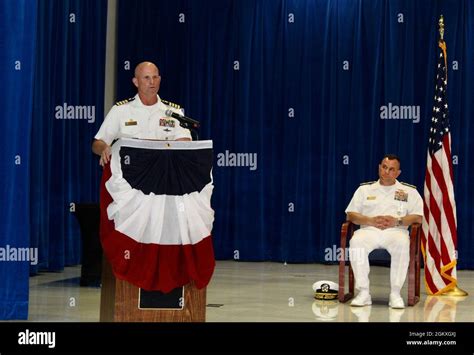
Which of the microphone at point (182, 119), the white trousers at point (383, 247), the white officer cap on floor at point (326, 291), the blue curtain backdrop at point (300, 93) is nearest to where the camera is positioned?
the microphone at point (182, 119)

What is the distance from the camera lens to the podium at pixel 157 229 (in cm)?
506

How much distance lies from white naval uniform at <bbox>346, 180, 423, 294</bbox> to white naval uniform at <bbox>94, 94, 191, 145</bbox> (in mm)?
2707

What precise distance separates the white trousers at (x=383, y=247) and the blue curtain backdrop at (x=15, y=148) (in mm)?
2832

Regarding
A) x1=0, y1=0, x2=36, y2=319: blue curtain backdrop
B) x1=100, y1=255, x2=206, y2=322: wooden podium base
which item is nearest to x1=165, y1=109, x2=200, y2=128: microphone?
x1=100, y1=255, x2=206, y2=322: wooden podium base

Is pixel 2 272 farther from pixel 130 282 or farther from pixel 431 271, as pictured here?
pixel 431 271

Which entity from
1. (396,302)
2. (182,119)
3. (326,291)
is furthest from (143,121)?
(326,291)

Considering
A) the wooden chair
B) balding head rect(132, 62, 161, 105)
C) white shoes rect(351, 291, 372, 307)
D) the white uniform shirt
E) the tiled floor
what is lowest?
the tiled floor

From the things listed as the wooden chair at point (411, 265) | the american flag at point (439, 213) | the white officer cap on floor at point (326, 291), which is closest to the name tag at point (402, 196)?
the wooden chair at point (411, 265)

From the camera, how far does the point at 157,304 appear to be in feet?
16.7

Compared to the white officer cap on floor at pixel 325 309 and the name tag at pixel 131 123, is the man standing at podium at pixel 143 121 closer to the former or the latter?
the name tag at pixel 131 123

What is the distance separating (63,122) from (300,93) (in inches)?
117

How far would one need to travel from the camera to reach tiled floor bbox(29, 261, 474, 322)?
22.7 feet

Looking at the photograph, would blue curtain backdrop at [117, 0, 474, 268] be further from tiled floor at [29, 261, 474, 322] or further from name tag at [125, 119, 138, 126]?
name tag at [125, 119, 138, 126]

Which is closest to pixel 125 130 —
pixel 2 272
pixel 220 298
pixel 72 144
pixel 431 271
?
pixel 2 272
